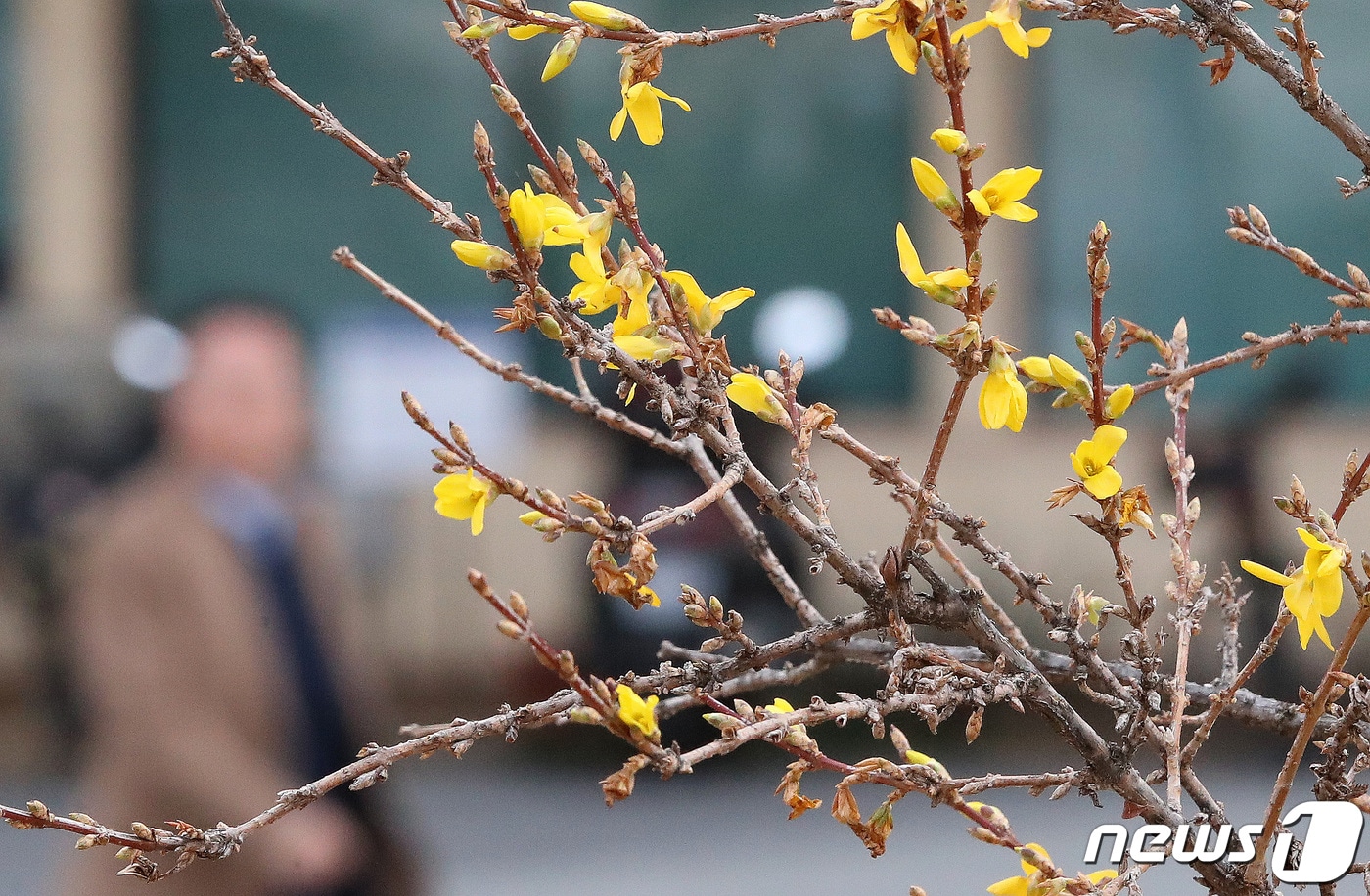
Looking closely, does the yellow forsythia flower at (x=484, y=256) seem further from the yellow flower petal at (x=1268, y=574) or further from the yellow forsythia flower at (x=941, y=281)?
the yellow flower petal at (x=1268, y=574)

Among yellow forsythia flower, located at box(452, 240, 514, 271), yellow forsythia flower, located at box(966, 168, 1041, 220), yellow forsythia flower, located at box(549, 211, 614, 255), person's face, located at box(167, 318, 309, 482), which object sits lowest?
yellow forsythia flower, located at box(452, 240, 514, 271)

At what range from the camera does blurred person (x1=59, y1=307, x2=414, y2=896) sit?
243 cm

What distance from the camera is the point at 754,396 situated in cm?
78

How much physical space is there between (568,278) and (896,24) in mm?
5073

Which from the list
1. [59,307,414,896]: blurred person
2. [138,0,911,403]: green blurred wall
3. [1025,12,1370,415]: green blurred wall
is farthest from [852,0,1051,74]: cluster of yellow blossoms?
[1025,12,1370,415]: green blurred wall

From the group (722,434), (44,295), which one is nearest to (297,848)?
(722,434)

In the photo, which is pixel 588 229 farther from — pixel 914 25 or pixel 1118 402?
pixel 1118 402

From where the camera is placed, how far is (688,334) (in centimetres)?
79

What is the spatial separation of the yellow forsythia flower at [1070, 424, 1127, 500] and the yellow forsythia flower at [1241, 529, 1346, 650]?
0.08 meters

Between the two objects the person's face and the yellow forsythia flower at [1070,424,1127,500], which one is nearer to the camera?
the yellow forsythia flower at [1070,424,1127,500]

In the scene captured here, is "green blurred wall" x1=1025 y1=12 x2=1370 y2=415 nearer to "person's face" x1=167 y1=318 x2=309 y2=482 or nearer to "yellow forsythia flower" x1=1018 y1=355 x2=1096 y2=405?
"person's face" x1=167 y1=318 x2=309 y2=482

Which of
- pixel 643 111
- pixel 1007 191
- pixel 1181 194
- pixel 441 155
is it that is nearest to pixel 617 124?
pixel 643 111

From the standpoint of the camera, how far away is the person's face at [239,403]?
2.75 metres

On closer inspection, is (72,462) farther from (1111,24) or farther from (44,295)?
(1111,24)
